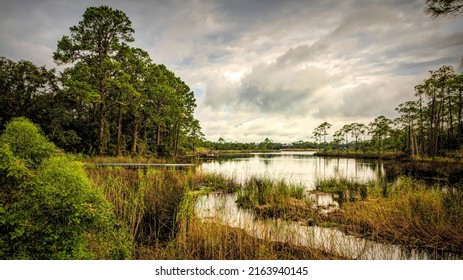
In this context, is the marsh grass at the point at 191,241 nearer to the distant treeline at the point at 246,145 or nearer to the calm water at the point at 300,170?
the calm water at the point at 300,170

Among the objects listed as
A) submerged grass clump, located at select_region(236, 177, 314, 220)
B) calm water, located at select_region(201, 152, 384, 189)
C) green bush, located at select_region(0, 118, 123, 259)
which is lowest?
calm water, located at select_region(201, 152, 384, 189)

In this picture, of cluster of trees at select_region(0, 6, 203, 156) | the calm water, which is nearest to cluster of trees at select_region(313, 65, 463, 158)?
the calm water

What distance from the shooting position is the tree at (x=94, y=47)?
12.8m

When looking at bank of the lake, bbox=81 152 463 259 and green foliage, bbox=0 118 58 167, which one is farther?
bank of the lake, bbox=81 152 463 259

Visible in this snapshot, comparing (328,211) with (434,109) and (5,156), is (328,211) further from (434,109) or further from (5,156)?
(434,109)

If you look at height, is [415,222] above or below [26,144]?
below

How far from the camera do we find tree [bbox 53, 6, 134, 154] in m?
12.8

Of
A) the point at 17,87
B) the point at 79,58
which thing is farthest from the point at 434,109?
the point at 17,87

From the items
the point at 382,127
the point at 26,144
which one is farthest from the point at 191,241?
the point at 382,127

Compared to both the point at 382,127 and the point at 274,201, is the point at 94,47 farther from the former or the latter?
the point at 382,127

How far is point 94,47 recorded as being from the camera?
13.5 m

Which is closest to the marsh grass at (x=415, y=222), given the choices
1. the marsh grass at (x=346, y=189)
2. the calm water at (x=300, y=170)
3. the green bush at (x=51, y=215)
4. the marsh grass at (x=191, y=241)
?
the marsh grass at (x=191, y=241)

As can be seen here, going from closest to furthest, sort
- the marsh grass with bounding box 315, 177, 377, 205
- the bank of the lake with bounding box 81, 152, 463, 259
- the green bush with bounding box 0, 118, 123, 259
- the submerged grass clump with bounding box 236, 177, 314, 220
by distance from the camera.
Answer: the green bush with bounding box 0, 118, 123, 259
the bank of the lake with bounding box 81, 152, 463, 259
the submerged grass clump with bounding box 236, 177, 314, 220
the marsh grass with bounding box 315, 177, 377, 205

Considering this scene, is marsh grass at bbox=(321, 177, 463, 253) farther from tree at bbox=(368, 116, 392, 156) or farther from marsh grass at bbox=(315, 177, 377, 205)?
tree at bbox=(368, 116, 392, 156)
